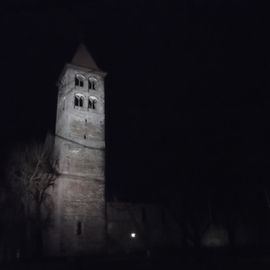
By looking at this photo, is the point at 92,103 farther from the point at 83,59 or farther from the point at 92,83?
Result: the point at 83,59

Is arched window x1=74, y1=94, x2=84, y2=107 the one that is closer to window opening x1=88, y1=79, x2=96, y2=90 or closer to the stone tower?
the stone tower

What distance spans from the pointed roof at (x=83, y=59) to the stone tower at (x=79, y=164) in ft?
0.45

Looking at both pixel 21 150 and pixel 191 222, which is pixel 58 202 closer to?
pixel 21 150

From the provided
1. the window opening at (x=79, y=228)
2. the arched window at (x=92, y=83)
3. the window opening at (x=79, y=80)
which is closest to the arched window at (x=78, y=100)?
the window opening at (x=79, y=80)

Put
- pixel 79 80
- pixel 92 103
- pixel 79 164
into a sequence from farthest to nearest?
pixel 79 80, pixel 92 103, pixel 79 164

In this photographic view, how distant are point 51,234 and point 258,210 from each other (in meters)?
23.3

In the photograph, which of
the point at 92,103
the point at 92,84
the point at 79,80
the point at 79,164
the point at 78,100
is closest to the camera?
the point at 79,164

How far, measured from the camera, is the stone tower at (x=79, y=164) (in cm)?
2995

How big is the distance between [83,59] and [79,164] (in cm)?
1260

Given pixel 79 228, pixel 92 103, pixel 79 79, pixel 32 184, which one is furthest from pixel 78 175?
pixel 79 79

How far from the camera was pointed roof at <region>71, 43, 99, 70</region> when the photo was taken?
3791cm

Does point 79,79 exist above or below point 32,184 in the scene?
above

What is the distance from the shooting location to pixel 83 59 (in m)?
38.6

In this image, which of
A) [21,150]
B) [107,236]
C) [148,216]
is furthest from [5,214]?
[148,216]
